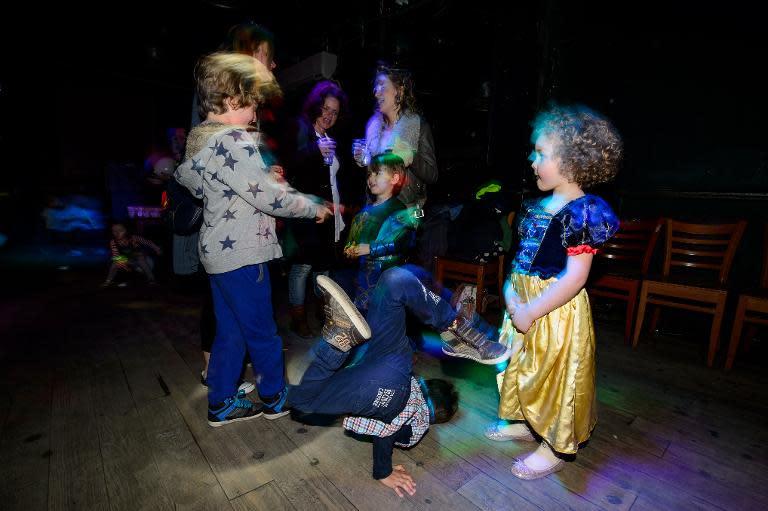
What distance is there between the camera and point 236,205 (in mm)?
1649

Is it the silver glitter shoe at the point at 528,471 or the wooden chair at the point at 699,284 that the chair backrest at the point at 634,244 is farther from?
the silver glitter shoe at the point at 528,471

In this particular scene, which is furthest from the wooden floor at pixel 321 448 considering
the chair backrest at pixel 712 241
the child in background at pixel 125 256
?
the child in background at pixel 125 256

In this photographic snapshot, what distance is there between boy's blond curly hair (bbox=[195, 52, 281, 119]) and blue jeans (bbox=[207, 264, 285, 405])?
2.40ft

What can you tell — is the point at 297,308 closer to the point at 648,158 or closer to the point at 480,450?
the point at 480,450

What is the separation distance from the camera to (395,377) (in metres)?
1.43

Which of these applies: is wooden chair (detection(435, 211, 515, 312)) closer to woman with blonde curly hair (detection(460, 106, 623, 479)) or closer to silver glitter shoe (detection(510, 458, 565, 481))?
woman with blonde curly hair (detection(460, 106, 623, 479))

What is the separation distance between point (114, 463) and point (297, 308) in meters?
1.53

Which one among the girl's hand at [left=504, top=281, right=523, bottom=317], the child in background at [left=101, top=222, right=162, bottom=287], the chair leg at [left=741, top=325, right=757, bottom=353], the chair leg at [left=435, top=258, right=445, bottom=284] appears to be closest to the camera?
the girl's hand at [left=504, top=281, right=523, bottom=317]

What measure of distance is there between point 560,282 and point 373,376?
2.64 feet

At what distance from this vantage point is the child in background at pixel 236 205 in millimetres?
1567

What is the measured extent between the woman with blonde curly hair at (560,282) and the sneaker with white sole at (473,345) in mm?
84

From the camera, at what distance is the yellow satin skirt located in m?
1.55

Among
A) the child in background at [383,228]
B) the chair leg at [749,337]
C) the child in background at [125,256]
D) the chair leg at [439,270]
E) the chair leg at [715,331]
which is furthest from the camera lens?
the child in background at [125,256]

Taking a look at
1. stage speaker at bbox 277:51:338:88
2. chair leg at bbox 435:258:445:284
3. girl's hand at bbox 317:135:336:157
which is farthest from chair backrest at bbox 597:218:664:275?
stage speaker at bbox 277:51:338:88
